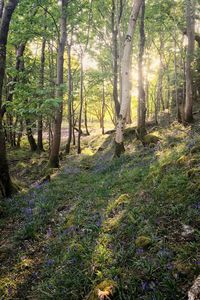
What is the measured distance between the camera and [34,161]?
72.5 ft

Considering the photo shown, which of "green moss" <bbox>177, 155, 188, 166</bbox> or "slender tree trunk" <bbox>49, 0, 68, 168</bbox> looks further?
"slender tree trunk" <bbox>49, 0, 68, 168</bbox>

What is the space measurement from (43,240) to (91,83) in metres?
24.4

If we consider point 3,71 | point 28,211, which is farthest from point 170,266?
point 3,71

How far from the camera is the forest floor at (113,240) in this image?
433 centimetres

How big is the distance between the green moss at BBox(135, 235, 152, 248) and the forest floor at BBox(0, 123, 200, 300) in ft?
0.06

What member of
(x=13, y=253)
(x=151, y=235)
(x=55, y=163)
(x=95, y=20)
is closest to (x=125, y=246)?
(x=151, y=235)

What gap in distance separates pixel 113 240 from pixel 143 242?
31.8 inches

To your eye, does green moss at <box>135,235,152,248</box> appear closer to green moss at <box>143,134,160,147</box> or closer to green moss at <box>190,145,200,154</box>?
green moss at <box>190,145,200,154</box>

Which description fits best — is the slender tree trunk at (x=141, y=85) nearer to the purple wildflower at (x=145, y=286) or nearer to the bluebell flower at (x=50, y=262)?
the bluebell flower at (x=50, y=262)

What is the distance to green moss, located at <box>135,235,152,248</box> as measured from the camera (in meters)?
5.11

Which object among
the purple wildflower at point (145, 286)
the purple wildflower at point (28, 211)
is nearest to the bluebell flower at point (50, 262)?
the purple wildflower at point (145, 286)

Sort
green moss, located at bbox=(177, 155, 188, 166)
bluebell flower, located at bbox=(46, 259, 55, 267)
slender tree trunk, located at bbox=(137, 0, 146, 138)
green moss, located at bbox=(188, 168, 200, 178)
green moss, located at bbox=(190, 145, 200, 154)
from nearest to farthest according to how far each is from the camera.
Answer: bluebell flower, located at bbox=(46, 259, 55, 267) < green moss, located at bbox=(188, 168, 200, 178) < green moss, located at bbox=(177, 155, 188, 166) < green moss, located at bbox=(190, 145, 200, 154) < slender tree trunk, located at bbox=(137, 0, 146, 138)

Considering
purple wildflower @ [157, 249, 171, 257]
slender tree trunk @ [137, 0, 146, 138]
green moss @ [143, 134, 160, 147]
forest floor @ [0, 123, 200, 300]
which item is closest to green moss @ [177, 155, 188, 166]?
forest floor @ [0, 123, 200, 300]

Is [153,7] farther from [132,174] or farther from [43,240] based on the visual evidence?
[43,240]
